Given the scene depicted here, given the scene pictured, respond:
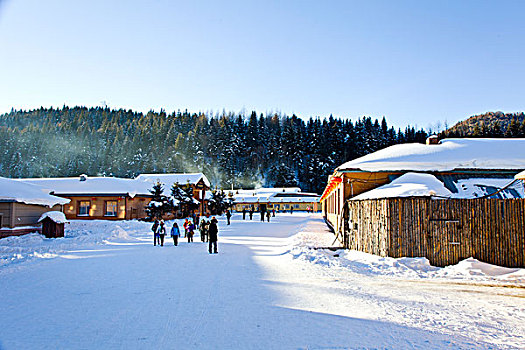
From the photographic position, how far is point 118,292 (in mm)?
7711

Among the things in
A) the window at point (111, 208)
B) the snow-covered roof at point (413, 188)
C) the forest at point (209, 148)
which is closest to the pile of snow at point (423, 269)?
the snow-covered roof at point (413, 188)

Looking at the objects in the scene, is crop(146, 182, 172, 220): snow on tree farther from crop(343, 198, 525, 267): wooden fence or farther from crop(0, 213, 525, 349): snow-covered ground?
crop(343, 198, 525, 267): wooden fence

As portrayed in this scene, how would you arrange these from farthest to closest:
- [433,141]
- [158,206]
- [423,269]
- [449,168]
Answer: [158,206], [433,141], [449,168], [423,269]

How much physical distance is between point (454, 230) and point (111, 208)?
3248 centimetres

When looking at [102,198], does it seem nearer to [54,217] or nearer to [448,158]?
[54,217]

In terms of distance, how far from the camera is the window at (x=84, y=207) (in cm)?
3553

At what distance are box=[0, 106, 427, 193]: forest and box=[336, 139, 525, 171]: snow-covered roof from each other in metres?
68.5

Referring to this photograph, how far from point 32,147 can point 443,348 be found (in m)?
130

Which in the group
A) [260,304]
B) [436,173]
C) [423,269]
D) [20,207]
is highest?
[436,173]

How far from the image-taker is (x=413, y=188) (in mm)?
13398

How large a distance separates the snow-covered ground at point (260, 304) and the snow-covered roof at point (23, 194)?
8.22 meters

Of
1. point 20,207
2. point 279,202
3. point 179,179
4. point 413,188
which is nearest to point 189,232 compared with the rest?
point 20,207

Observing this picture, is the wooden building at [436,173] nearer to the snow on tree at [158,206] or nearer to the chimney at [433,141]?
the chimney at [433,141]

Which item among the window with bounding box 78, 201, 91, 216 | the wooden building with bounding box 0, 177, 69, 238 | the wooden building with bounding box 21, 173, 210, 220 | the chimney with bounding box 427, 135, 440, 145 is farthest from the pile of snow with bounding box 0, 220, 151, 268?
the chimney with bounding box 427, 135, 440, 145
